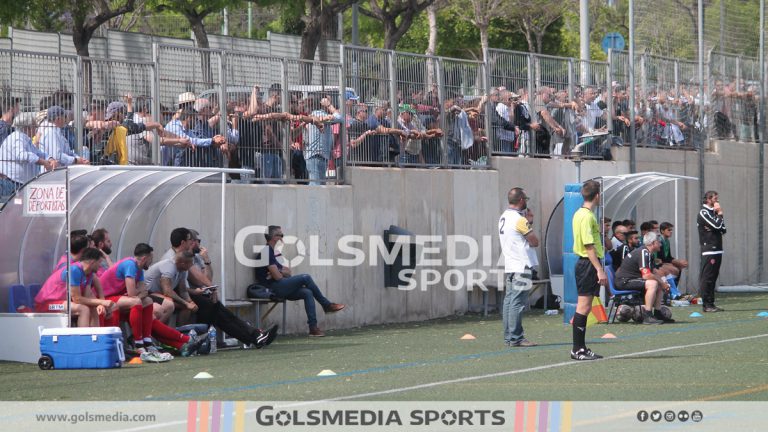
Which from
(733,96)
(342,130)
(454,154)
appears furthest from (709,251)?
(733,96)

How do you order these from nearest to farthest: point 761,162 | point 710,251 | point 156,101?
point 156,101, point 710,251, point 761,162

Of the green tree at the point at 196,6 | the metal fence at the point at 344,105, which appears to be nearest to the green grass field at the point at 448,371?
the metal fence at the point at 344,105

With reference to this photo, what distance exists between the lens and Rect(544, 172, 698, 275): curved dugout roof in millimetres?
27750

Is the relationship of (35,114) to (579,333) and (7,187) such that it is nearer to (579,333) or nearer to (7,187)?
(7,187)

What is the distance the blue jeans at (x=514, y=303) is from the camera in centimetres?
1769

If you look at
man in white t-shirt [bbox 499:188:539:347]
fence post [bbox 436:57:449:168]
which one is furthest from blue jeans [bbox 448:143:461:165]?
man in white t-shirt [bbox 499:188:539:347]

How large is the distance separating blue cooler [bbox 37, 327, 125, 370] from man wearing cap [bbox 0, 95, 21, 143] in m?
3.24

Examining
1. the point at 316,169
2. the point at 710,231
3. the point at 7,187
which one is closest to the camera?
the point at 7,187

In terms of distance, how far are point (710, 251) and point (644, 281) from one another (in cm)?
329

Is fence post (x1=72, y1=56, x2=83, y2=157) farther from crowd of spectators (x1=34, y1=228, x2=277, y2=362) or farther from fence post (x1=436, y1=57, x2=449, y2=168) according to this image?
fence post (x1=436, y1=57, x2=449, y2=168)

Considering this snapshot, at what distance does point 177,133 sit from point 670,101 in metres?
16.1

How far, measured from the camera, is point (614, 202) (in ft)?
94.5

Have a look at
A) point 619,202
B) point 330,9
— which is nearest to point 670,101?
point 619,202

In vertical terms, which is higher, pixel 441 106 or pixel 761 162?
pixel 441 106
